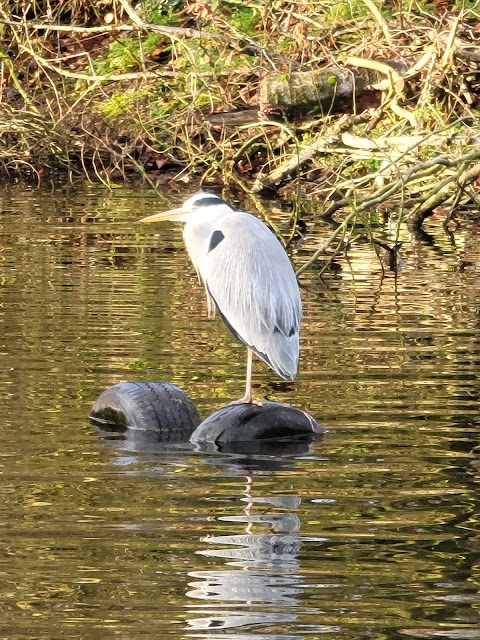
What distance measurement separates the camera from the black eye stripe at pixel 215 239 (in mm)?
7695

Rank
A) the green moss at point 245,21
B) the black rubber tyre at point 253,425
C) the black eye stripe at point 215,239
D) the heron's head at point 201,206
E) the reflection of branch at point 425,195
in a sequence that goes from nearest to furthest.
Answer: the black rubber tyre at point 253,425 < the black eye stripe at point 215,239 < the heron's head at point 201,206 < the reflection of branch at point 425,195 < the green moss at point 245,21

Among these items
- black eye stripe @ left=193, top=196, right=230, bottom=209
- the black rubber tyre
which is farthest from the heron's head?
the black rubber tyre

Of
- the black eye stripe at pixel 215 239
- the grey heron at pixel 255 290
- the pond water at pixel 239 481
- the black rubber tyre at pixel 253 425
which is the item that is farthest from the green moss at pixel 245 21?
the black rubber tyre at pixel 253 425

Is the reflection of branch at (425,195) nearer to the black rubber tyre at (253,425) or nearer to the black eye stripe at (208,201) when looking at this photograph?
the black eye stripe at (208,201)

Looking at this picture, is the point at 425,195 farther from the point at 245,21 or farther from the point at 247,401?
the point at 245,21

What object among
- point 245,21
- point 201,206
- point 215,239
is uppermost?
point 245,21

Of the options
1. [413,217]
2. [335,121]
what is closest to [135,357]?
[413,217]

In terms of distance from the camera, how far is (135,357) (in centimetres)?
862

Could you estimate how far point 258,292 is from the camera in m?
7.47

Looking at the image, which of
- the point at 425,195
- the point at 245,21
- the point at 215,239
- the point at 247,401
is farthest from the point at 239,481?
the point at 245,21

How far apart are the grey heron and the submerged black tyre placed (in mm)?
330

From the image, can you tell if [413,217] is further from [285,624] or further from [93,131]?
[285,624]

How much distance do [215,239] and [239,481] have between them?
6.22 ft

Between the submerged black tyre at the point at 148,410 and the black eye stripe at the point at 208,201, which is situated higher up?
the black eye stripe at the point at 208,201
